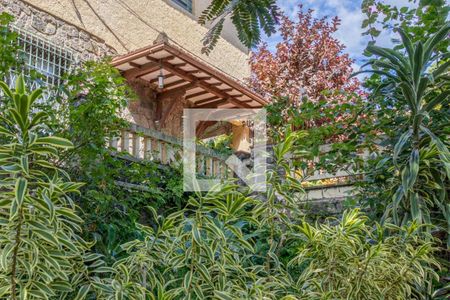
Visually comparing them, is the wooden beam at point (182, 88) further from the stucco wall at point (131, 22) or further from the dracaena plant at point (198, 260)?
the dracaena plant at point (198, 260)

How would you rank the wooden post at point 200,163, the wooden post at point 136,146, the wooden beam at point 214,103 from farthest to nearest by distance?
the wooden beam at point 214,103, the wooden post at point 200,163, the wooden post at point 136,146

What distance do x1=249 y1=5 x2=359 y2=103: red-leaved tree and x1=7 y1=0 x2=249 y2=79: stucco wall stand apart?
107 centimetres

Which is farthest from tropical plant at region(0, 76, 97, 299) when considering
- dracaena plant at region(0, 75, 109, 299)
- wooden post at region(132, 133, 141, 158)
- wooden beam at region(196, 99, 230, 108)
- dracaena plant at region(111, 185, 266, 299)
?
wooden beam at region(196, 99, 230, 108)

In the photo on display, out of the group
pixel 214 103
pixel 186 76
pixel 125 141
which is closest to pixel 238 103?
pixel 214 103

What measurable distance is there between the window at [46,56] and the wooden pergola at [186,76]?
966 mm

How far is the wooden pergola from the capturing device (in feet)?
29.2

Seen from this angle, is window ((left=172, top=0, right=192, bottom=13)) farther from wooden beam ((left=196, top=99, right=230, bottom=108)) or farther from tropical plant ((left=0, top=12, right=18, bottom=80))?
tropical plant ((left=0, top=12, right=18, bottom=80))

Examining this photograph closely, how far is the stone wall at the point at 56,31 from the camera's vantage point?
781 cm

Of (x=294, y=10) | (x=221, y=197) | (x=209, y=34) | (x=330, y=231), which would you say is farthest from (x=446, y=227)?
(x=294, y=10)

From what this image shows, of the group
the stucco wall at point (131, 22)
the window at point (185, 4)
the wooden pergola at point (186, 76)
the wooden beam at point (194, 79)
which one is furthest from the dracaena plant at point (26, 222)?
the window at point (185, 4)

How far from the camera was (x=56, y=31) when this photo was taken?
855 cm

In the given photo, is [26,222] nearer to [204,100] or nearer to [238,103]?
[238,103]

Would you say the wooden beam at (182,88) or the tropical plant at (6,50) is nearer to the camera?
the tropical plant at (6,50)

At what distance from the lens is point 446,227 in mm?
3877
